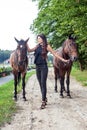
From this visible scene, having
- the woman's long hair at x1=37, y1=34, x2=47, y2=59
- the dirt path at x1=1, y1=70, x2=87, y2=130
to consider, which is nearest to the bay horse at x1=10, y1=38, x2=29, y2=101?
the woman's long hair at x1=37, y1=34, x2=47, y2=59

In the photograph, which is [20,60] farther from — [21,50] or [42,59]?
[42,59]

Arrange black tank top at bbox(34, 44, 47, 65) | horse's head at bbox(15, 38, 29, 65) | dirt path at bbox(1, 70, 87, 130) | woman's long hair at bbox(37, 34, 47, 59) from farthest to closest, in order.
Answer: horse's head at bbox(15, 38, 29, 65) → black tank top at bbox(34, 44, 47, 65) → woman's long hair at bbox(37, 34, 47, 59) → dirt path at bbox(1, 70, 87, 130)

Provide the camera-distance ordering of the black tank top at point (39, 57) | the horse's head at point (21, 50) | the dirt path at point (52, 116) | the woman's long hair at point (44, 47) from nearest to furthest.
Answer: the dirt path at point (52, 116) < the woman's long hair at point (44, 47) < the black tank top at point (39, 57) < the horse's head at point (21, 50)

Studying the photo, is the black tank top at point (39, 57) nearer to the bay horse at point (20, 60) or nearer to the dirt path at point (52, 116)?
the bay horse at point (20, 60)

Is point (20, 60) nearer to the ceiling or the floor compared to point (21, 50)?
nearer to the floor

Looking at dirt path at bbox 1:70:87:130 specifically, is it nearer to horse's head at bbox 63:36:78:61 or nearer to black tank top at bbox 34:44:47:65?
black tank top at bbox 34:44:47:65

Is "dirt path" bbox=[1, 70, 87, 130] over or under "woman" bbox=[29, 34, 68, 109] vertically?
under

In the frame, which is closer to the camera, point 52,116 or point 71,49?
point 52,116

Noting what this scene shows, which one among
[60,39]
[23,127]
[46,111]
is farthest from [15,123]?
[60,39]

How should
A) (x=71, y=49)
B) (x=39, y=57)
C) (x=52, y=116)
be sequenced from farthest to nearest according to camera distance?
(x=71, y=49), (x=39, y=57), (x=52, y=116)

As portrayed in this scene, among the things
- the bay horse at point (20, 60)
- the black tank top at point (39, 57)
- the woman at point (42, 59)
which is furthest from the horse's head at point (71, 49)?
the bay horse at point (20, 60)

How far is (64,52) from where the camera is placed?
1502cm

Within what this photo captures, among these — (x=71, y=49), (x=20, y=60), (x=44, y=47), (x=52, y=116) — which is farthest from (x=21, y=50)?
(x=52, y=116)

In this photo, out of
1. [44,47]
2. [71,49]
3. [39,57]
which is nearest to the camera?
[44,47]
